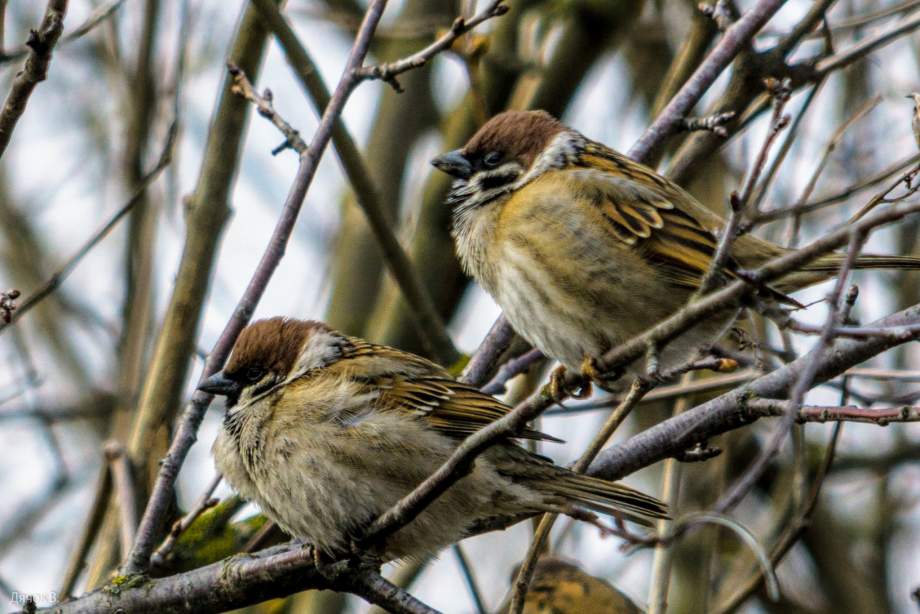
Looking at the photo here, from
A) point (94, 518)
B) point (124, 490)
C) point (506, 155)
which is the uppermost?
point (506, 155)

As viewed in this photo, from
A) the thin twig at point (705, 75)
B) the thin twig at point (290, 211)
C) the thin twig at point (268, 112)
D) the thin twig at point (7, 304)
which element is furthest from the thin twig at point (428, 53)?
the thin twig at point (7, 304)

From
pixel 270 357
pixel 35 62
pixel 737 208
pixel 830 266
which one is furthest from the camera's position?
pixel 270 357

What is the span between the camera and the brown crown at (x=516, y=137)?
478cm

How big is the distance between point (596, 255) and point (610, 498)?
2.85 ft

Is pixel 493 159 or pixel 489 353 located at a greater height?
pixel 493 159

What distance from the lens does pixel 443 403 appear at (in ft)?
13.9

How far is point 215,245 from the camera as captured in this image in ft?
15.9

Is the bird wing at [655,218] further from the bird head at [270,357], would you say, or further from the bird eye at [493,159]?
the bird head at [270,357]

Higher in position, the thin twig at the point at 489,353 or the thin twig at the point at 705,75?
the thin twig at the point at 705,75

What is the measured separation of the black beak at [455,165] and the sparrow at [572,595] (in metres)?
1.65

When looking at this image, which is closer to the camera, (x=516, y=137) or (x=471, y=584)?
(x=471, y=584)

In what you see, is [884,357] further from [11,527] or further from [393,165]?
[11,527]

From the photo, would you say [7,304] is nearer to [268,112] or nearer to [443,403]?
[268,112]

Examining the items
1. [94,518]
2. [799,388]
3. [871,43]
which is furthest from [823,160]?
[94,518]
